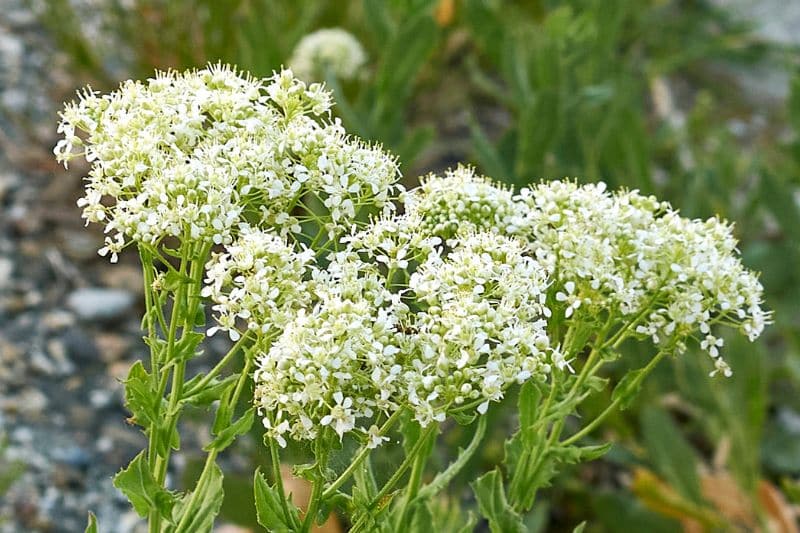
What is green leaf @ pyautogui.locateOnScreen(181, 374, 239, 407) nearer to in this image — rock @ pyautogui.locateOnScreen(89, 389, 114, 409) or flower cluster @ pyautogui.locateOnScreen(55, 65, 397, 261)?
flower cluster @ pyautogui.locateOnScreen(55, 65, 397, 261)

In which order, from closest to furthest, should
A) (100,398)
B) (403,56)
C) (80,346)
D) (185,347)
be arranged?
(185,347)
(403,56)
(100,398)
(80,346)

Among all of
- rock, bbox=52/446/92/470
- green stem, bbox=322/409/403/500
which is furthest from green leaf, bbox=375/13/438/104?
green stem, bbox=322/409/403/500

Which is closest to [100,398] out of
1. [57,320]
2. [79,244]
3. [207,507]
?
[57,320]

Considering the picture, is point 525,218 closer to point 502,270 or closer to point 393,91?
point 502,270

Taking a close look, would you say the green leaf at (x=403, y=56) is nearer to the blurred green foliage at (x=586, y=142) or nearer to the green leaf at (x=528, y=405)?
the blurred green foliage at (x=586, y=142)

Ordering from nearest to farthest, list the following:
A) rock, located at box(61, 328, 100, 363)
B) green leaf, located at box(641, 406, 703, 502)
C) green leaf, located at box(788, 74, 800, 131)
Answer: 1. green leaf, located at box(641, 406, 703, 502)
2. green leaf, located at box(788, 74, 800, 131)
3. rock, located at box(61, 328, 100, 363)

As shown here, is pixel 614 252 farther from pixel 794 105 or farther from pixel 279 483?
pixel 794 105
